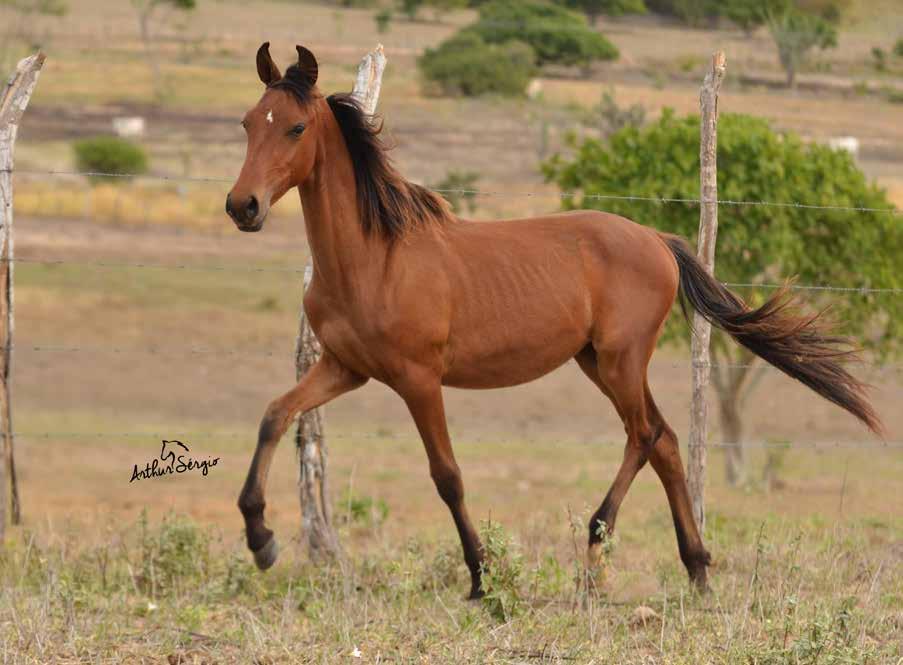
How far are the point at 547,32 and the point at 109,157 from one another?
632 inches

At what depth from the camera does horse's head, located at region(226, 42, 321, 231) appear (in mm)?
5609

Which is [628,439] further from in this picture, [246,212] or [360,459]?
[360,459]

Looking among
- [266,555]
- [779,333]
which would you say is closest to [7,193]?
[266,555]

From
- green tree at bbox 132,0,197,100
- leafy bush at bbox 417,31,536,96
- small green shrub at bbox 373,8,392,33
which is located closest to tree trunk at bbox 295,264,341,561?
leafy bush at bbox 417,31,536,96

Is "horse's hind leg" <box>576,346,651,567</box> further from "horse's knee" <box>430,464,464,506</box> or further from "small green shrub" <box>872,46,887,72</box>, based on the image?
"small green shrub" <box>872,46,887,72</box>

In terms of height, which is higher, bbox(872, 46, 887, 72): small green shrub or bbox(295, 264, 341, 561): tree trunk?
bbox(872, 46, 887, 72): small green shrub

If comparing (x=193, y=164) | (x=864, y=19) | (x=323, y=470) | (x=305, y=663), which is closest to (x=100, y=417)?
(x=323, y=470)

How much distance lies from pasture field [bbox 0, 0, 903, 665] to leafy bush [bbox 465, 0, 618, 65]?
1201 millimetres

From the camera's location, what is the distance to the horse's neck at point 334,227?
610 cm

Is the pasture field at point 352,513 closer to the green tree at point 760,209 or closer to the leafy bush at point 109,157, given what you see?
the green tree at point 760,209

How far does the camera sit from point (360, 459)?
49.4 ft

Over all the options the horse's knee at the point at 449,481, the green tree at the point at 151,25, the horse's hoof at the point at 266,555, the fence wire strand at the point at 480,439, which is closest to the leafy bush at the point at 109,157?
the green tree at the point at 151,25

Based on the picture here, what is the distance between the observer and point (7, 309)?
731 cm

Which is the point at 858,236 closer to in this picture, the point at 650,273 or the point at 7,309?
the point at 650,273
